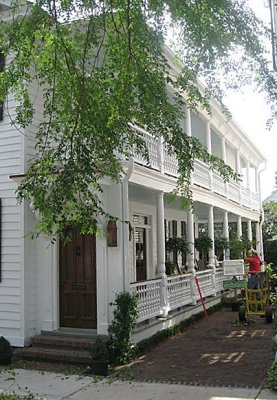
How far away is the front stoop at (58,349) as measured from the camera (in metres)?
8.60

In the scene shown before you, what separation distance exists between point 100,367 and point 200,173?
26.6 ft

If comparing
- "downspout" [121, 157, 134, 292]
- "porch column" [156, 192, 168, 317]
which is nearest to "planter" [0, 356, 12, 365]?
"downspout" [121, 157, 134, 292]

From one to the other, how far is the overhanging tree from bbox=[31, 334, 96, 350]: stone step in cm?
346

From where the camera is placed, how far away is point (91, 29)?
6344 millimetres

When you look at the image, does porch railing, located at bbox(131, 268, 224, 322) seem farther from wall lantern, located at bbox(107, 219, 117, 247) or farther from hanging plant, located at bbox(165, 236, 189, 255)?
wall lantern, located at bbox(107, 219, 117, 247)

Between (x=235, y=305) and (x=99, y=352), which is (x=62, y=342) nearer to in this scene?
(x=99, y=352)

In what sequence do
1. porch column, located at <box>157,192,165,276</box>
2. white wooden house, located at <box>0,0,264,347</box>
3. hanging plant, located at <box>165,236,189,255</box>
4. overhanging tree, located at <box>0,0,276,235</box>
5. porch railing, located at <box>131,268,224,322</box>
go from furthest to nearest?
hanging plant, located at <box>165,236,189,255</box>, porch column, located at <box>157,192,165,276</box>, porch railing, located at <box>131,268,224,322</box>, white wooden house, located at <box>0,0,264,347</box>, overhanging tree, located at <box>0,0,276,235</box>

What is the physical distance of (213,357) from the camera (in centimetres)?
893

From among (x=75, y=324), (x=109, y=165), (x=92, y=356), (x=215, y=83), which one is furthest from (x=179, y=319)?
(x=215, y=83)

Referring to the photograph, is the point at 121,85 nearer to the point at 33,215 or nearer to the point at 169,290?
the point at 33,215

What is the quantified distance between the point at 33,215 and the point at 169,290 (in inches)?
152

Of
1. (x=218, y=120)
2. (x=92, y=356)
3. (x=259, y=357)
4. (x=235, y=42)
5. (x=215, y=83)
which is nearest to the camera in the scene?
(x=235, y=42)

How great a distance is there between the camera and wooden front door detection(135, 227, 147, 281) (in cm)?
1350

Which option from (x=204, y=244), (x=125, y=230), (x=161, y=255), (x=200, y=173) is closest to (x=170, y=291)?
(x=161, y=255)
